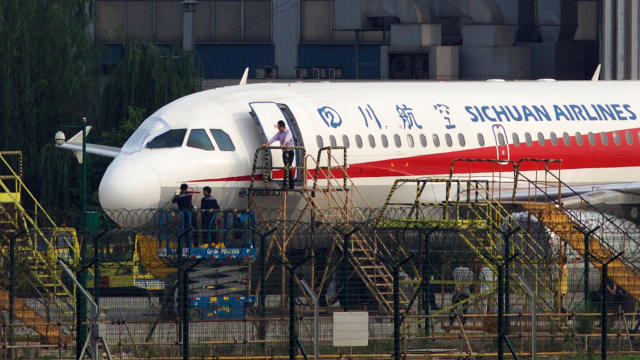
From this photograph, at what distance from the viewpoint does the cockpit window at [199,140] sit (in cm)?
3397

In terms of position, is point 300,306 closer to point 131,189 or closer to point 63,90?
point 131,189

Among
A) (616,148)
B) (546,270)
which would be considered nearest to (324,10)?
(616,148)

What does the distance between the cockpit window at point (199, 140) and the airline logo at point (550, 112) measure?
726 cm

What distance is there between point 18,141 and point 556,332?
3494 centimetres

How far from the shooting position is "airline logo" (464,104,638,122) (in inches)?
1481

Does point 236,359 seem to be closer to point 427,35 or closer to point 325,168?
point 325,168

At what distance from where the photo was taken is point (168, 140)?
3412 centimetres

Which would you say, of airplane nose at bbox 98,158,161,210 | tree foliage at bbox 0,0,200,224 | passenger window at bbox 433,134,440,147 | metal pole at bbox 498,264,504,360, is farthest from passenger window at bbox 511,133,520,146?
tree foliage at bbox 0,0,200,224

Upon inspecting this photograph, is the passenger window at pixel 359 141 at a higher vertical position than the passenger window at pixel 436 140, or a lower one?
lower

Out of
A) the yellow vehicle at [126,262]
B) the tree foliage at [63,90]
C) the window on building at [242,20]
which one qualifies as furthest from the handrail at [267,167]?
the window on building at [242,20]

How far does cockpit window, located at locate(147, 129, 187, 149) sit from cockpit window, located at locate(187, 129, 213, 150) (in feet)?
0.65

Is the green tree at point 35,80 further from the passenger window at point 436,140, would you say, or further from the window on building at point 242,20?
the window on building at point 242,20

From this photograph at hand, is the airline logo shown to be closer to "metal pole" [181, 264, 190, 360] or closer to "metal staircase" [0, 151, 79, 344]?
"metal staircase" [0, 151, 79, 344]

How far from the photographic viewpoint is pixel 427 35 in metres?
64.1
